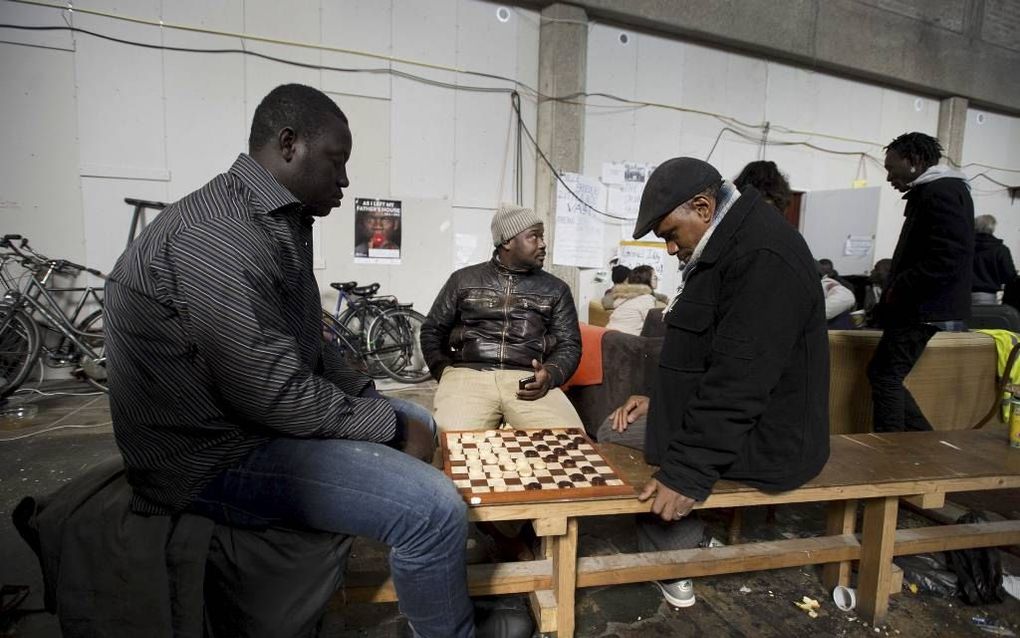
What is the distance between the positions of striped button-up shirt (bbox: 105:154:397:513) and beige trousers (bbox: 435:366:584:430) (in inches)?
46.0

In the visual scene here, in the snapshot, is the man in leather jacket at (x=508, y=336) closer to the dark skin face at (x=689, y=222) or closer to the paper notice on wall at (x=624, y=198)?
the dark skin face at (x=689, y=222)

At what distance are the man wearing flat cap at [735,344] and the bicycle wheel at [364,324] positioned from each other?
12.6 ft

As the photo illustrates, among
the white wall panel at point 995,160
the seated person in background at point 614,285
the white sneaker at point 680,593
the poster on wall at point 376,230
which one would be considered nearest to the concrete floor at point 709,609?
the white sneaker at point 680,593

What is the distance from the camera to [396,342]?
521 centimetres

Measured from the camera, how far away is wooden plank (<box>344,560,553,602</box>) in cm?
148

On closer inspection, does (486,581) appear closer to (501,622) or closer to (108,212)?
A: (501,622)

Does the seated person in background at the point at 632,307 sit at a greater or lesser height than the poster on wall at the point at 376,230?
lesser

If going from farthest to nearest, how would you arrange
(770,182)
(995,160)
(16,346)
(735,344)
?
1. (995,160)
2. (16,346)
3. (770,182)
4. (735,344)

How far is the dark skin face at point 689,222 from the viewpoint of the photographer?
1.53m

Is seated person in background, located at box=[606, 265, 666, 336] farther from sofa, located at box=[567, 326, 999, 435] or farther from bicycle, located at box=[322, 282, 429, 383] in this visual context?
bicycle, located at box=[322, 282, 429, 383]

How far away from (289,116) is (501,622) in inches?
55.4

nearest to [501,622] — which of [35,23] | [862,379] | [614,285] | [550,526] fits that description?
[550,526]

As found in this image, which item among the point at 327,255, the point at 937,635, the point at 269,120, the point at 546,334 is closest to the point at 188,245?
the point at 269,120

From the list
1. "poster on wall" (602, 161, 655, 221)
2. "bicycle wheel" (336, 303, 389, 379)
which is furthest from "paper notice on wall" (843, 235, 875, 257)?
"bicycle wheel" (336, 303, 389, 379)
